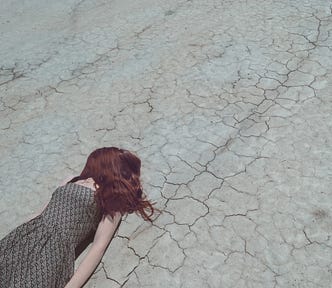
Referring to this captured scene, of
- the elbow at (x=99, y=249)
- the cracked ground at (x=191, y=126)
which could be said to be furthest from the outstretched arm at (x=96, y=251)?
the cracked ground at (x=191, y=126)

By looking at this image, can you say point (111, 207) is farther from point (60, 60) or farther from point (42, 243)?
point (60, 60)

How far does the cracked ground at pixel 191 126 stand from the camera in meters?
2.03

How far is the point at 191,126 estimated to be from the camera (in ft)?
9.16

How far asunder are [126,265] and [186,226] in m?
0.38

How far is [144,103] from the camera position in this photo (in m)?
3.04

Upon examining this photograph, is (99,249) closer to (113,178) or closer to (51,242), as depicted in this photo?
(51,242)

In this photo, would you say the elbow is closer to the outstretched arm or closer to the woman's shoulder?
the outstretched arm

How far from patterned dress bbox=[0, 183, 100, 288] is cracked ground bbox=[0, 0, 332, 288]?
0.22m

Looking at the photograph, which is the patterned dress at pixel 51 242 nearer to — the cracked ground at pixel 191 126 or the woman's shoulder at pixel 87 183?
the woman's shoulder at pixel 87 183

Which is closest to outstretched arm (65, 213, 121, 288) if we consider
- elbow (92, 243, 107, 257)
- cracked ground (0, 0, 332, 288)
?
elbow (92, 243, 107, 257)

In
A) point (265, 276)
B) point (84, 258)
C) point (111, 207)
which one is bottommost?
point (265, 276)

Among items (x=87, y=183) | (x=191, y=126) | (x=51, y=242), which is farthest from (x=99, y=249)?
(x=191, y=126)

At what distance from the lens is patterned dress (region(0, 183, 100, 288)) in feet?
5.76

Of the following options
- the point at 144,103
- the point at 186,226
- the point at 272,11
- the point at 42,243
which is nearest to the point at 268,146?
the point at 186,226
